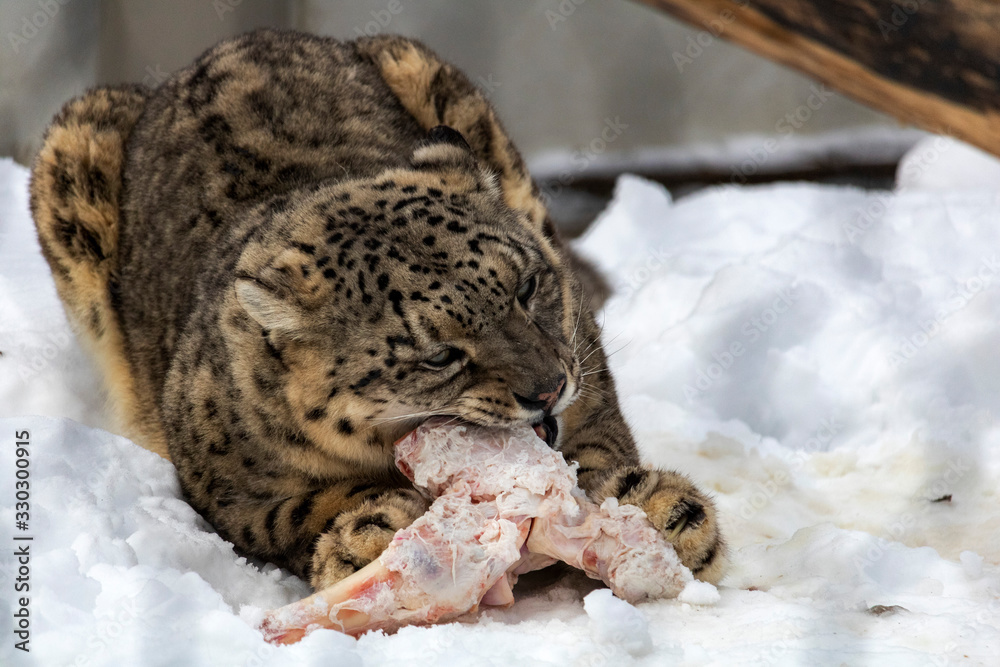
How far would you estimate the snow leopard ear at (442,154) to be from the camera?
153 inches

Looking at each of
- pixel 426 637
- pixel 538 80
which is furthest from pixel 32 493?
pixel 538 80

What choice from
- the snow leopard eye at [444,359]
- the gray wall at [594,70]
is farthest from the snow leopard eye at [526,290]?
the gray wall at [594,70]

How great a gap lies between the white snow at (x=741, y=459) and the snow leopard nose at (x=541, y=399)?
627 mm

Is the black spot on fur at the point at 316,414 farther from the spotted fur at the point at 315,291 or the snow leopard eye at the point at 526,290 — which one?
the snow leopard eye at the point at 526,290

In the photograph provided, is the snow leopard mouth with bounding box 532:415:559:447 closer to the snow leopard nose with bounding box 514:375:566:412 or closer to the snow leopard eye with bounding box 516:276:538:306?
the snow leopard nose with bounding box 514:375:566:412

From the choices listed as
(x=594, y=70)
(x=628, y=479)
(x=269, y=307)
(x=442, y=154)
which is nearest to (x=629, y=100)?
(x=594, y=70)

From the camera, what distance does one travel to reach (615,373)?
551 cm

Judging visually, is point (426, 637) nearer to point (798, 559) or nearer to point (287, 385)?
point (287, 385)

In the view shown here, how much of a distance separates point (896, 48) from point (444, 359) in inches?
102

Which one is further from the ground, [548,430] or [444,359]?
[444,359]

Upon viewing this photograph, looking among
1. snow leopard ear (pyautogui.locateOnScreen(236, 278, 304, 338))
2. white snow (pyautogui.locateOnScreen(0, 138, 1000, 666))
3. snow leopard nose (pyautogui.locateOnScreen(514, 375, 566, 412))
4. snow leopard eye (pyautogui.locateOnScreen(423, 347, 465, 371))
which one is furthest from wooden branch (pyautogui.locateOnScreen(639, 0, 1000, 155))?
snow leopard ear (pyautogui.locateOnScreen(236, 278, 304, 338))

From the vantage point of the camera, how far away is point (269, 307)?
3260 millimetres

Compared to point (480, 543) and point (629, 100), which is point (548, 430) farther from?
point (629, 100)

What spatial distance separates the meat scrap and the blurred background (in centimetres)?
595
